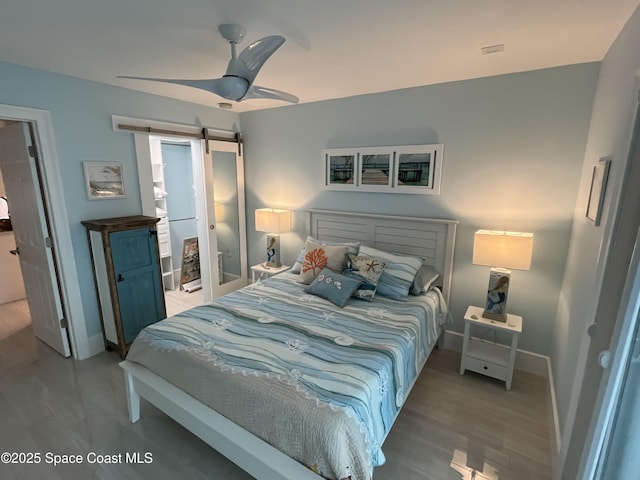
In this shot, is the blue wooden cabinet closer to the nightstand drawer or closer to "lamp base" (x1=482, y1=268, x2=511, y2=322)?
the nightstand drawer

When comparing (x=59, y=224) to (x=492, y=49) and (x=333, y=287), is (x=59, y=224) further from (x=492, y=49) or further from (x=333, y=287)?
(x=492, y=49)

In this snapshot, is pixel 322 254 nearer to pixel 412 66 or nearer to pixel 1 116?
pixel 412 66

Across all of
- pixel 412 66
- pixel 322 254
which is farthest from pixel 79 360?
pixel 412 66

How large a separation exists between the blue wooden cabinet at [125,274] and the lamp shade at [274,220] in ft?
3.84

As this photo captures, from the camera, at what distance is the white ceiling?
4.91ft

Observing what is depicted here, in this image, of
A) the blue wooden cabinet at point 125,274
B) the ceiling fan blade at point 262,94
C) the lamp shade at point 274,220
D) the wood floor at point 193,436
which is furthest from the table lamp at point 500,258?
the blue wooden cabinet at point 125,274

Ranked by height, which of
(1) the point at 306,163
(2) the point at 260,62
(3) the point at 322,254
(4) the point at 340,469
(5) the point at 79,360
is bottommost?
(5) the point at 79,360

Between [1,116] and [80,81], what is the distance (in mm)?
659

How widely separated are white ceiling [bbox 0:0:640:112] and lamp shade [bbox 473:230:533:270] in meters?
1.24

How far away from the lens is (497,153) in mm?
2539

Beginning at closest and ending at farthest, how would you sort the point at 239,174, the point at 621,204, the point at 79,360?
1. the point at 621,204
2. the point at 79,360
3. the point at 239,174

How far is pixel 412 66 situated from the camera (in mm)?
2283

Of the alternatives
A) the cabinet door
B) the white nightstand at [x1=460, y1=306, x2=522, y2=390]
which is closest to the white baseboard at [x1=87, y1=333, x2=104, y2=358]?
the cabinet door

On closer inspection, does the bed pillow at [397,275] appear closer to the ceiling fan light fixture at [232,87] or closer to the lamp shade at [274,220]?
the lamp shade at [274,220]
